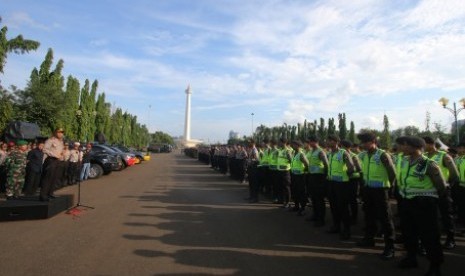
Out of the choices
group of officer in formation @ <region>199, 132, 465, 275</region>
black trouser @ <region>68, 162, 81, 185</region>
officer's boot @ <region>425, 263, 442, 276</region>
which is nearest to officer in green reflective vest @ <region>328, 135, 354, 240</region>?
group of officer in formation @ <region>199, 132, 465, 275</region>

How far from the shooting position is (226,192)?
15320mm

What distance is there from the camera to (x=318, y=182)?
373 inches

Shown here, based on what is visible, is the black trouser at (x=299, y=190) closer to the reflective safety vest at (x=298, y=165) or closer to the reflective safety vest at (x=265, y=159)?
the reflective safety vest at (x=298, y=165)

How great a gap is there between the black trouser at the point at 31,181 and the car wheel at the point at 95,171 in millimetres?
7410

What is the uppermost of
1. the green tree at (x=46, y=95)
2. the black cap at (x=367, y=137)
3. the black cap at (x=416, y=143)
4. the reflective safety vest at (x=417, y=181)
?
the green tree at (x=46, y=95)

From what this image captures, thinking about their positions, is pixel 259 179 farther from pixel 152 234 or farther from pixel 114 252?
pixel 114 252

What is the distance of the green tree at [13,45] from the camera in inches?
793

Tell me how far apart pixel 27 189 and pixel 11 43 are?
1136cm

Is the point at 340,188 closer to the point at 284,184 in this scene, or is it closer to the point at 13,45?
the point at 284,184

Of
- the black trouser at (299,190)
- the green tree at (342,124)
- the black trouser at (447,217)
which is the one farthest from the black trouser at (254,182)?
the green tree at (342,124)

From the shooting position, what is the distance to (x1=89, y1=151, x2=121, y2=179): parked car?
804 inches

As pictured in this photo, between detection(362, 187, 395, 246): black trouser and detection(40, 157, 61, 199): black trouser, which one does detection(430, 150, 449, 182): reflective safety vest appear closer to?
detection(362, 187, 395, 246): black trouser

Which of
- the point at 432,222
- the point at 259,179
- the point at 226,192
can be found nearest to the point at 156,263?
the point at 432,222

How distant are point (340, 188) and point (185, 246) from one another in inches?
125
